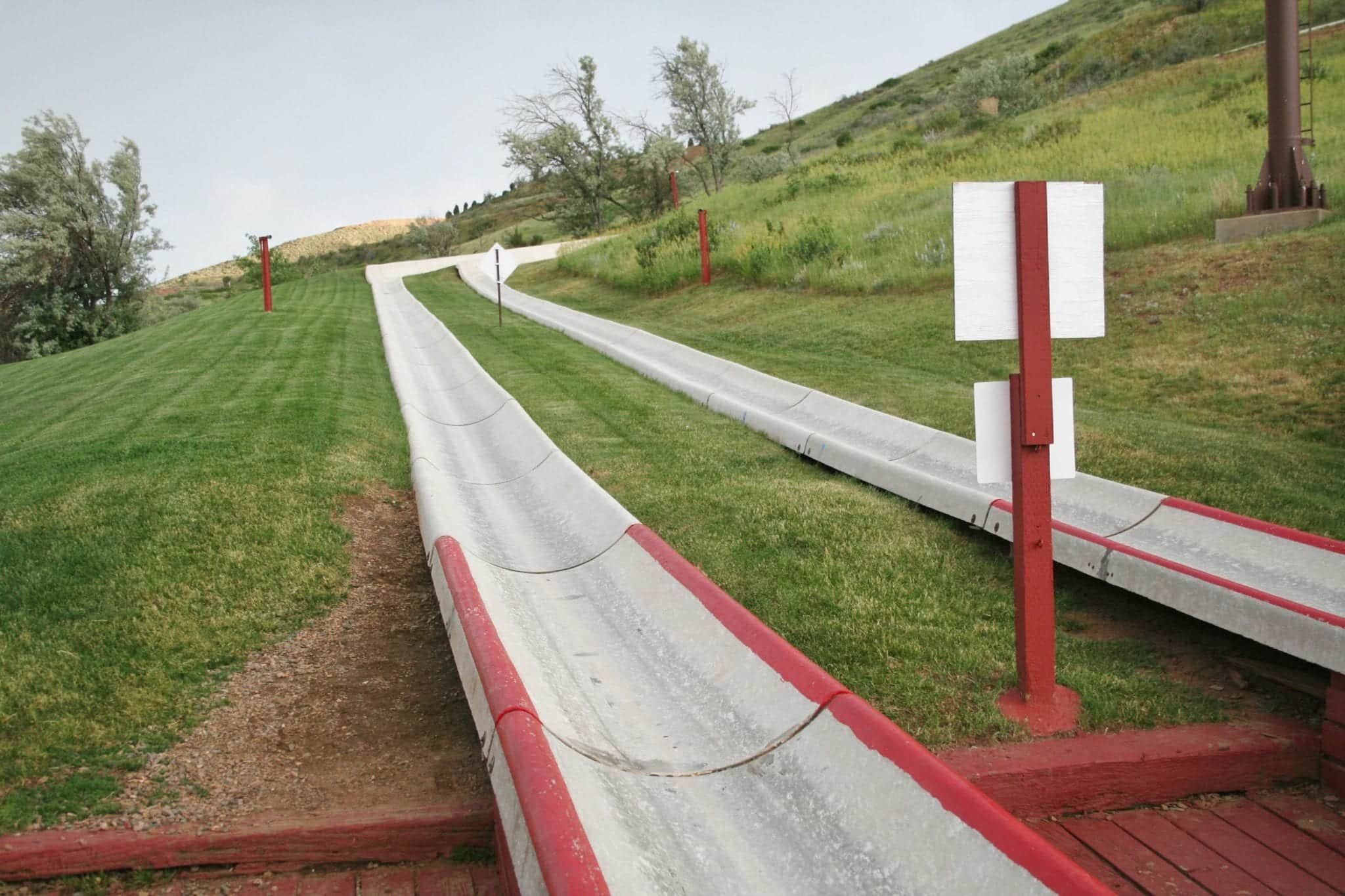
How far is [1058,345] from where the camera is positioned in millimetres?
11984

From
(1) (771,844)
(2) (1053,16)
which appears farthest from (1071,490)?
(2) (1053,16)

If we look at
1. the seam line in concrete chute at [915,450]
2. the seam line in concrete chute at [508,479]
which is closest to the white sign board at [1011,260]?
the seam line in concrete chute at [915,450]

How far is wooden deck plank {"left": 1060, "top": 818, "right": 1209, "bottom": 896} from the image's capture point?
296cm

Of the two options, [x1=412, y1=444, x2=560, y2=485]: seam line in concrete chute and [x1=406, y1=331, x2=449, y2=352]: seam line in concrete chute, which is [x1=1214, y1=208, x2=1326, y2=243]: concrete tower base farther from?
[x1=406, y1=331, x2=449, y2=352]: seam line in concrete chute

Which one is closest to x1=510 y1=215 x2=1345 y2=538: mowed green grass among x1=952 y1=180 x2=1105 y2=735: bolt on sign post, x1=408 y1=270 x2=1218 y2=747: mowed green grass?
x1=408 y1=270 x2=1218 y2=747: mowed green grass

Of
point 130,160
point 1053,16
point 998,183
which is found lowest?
point 998,183

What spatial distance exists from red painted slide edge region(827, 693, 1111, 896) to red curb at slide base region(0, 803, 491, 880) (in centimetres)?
128

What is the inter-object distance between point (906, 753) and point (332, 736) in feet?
7.35

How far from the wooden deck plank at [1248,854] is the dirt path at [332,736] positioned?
2396 mm

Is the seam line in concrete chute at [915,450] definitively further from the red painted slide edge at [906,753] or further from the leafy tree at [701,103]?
the leafy tree at [701,103]

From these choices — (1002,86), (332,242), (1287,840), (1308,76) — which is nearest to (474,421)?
(1287,840)

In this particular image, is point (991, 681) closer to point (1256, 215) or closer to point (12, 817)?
point (12, 817)

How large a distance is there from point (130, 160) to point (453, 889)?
124 feet

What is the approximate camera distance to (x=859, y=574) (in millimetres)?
5340
